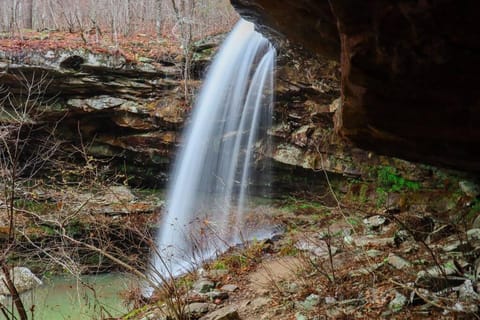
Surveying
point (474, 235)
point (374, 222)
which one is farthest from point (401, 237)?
point (374, 222)

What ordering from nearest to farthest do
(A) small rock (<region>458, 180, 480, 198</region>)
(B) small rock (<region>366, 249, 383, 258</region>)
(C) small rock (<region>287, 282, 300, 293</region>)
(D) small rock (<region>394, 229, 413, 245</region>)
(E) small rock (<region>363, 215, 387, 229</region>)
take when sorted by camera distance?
(C) small rock (<region>287, 282, 300, 293</region>), (B) small rock (<region>366, 249, 383, 258</region>), (D) small rock (<region>394, 229, 413, 245</region>), (A) small rock (<region>458, 180, 480, 198</region>), (E) small rock (<region>363, 215, 387, 229</region>)

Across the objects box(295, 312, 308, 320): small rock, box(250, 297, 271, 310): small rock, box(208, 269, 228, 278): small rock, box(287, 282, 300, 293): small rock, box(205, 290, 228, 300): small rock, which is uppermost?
box(295, 312, 308, 320): small rock

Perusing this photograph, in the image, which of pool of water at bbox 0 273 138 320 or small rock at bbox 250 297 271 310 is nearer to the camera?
small rock at bbox 250 297 271 310

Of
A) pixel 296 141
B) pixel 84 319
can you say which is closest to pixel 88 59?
pixel 296 141

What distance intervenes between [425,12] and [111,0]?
17807 mm

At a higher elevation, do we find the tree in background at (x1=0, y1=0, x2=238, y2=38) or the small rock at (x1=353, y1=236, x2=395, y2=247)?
the tree in background at (x1=0, y1=0, x2=238, y2=38)

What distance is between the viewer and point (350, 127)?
3.50 meters

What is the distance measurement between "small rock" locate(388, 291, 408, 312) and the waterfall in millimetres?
6946

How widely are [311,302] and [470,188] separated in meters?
3.73

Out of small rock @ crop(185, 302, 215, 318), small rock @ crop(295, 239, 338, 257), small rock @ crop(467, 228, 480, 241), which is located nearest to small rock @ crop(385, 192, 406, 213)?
small rock @ crop(295, 239, 338, 257)

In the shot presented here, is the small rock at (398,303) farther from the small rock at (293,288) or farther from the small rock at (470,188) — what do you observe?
the small rock at (470,188)

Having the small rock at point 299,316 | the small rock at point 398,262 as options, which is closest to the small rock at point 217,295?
the small rock at point 299,316

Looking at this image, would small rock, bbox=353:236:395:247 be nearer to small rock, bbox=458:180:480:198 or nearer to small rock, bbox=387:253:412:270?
small rock, bbox=387:253:412:270

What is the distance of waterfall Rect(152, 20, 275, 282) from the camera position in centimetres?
1081
